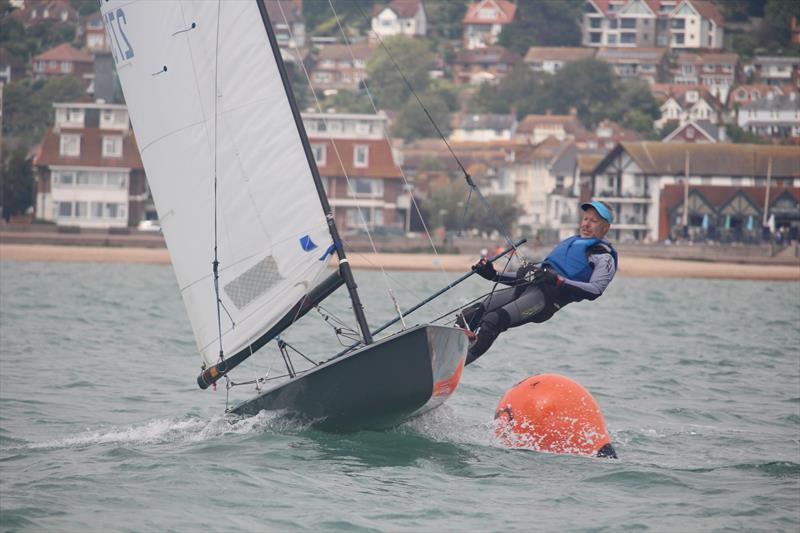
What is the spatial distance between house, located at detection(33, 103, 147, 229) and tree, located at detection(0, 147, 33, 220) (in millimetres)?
538

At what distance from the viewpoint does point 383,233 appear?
52156mm

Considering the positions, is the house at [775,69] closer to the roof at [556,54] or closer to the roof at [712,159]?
the roof at [556,54]

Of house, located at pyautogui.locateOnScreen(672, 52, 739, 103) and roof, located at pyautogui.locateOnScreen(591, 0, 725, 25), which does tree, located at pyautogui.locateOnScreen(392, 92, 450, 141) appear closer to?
house, located at pyautogui.locateOnScreen(672, 52, 739, 103)

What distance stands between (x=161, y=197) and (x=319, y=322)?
1310cm

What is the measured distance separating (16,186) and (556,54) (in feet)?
226

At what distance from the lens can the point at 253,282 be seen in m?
8.93

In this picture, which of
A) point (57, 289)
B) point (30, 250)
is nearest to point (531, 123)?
point (30, 250)

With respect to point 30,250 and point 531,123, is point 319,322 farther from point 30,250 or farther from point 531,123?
point 531,123

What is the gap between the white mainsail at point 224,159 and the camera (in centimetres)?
881

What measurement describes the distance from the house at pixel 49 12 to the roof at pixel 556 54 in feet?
142

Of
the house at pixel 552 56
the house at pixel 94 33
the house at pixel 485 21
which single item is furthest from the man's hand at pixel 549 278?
the house at pixel 485 21

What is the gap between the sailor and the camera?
8.71 m

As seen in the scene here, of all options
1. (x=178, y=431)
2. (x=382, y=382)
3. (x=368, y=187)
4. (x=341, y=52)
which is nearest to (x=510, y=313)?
(x=382, y=382)

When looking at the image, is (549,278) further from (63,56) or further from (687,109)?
(63,56)
